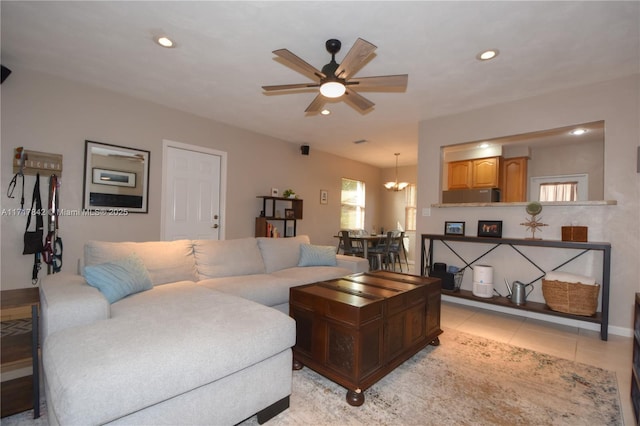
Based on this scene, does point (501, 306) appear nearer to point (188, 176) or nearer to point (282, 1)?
point (282, 1)

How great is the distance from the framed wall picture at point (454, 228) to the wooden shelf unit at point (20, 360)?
4.12 metres

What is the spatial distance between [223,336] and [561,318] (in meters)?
3.66

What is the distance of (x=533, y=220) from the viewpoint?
3467mm

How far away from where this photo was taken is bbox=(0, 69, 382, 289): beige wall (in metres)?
2.98

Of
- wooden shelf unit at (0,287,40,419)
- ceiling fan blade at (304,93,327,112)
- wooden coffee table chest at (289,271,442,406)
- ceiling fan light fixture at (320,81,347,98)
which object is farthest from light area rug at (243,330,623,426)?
ceiling fan blade at (304,93,327,112)

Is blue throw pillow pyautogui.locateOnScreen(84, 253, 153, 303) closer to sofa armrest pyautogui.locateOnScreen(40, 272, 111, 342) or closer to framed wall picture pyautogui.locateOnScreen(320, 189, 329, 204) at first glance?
sofa armrest pyautogui.locateOnScreen(40, 272, 111, 342)

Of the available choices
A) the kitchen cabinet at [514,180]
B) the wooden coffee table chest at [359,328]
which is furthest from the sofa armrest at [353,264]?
the kitchen cabinet at [514,180]

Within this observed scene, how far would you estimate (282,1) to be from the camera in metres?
2.04

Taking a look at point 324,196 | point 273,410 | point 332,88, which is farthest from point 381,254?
point 273,410

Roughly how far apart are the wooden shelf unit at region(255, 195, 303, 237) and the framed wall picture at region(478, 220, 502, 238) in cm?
318

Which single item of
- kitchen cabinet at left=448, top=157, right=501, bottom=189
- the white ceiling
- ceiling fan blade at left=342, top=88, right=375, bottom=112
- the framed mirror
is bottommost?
the framed mirror

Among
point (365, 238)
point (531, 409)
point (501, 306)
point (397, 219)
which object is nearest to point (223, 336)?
point (531, 409)

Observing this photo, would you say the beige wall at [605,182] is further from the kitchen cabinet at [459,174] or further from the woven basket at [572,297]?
the kitchen cabinet at [459,174]

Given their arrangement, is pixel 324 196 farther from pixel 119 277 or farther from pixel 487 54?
pixel 119 277
